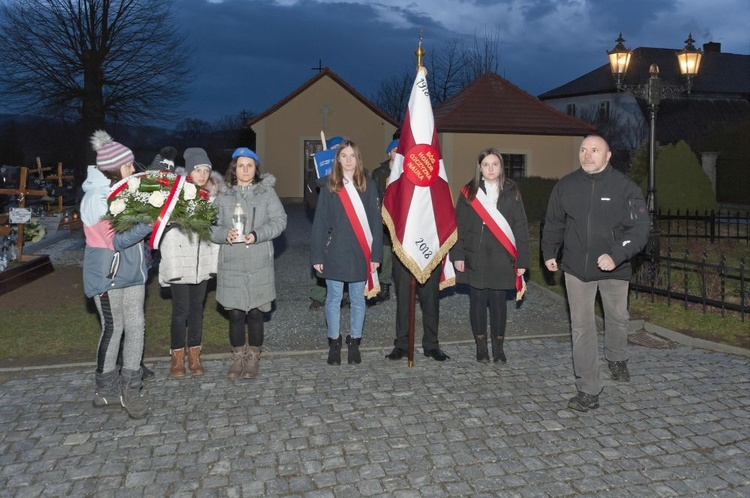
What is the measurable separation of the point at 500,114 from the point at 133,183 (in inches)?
826

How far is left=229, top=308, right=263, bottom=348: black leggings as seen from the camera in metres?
6.06

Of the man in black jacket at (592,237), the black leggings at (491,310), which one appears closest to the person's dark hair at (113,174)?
the black leggings at (491,310)

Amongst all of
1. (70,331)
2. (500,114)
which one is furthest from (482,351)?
(500,114)

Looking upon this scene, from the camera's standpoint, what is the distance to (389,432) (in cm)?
480

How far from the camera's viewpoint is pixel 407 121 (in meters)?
6.56

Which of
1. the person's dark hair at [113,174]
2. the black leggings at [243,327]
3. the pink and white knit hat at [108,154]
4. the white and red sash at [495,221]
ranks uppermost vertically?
the pink and white knit hat at [108,154]

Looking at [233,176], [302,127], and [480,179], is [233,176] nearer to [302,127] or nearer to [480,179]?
[480,179]

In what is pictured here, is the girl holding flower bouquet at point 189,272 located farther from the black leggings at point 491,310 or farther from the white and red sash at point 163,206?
the black leggings at point 491,310

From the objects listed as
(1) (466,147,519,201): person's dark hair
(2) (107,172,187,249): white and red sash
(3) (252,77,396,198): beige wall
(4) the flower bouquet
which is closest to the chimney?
(3) (252,77,396,198): beige wall

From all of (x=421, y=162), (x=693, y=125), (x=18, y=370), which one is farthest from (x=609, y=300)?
(x=693, y=125)

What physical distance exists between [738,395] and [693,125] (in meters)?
43.0

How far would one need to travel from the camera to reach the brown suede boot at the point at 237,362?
6.02 metres

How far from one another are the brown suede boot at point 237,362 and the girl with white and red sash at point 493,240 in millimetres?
2158

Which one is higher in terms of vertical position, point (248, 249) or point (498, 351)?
point (248, 249)
